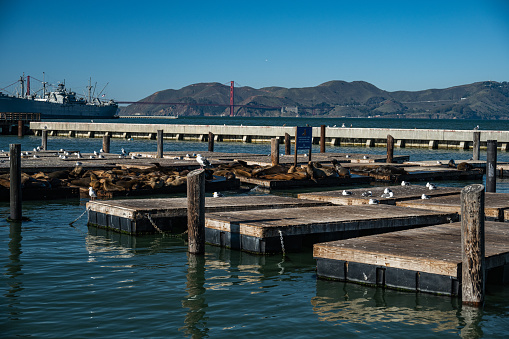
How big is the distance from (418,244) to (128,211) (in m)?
5.85

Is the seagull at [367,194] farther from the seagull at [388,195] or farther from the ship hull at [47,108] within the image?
the ship hull at [47,108]

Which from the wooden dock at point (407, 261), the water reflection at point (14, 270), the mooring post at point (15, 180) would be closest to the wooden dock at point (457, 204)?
the wooden dock at point (407, 261)

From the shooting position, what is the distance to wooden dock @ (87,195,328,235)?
1288cm

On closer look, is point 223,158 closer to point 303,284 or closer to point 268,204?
point 268,204

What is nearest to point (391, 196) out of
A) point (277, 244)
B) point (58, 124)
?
point (277, 244)

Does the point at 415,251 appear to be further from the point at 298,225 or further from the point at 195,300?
the point at 195,300

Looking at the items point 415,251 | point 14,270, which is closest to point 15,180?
point 14,270

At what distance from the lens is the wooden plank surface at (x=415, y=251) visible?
8516 millimetres

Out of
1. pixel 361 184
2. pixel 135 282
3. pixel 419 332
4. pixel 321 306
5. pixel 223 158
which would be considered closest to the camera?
pixel 419 332

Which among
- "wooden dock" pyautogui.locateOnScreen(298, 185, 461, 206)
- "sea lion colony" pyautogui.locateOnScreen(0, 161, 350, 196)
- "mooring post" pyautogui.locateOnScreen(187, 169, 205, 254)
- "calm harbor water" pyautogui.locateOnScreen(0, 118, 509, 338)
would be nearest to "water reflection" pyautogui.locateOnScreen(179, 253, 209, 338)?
"calm harbor water" pyautogui.locateOnScreen(0, 118, 509, 338)

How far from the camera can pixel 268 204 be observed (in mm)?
13922

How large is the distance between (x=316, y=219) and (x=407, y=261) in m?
3.25

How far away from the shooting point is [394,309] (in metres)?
8.28

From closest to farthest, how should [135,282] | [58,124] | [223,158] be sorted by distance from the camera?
[135,282]
[223,158]
[58,124]
